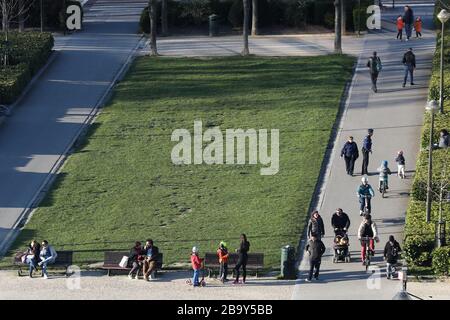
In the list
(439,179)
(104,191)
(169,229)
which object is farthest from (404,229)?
(104,191)

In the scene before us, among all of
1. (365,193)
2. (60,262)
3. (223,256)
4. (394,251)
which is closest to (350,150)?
(365,193)

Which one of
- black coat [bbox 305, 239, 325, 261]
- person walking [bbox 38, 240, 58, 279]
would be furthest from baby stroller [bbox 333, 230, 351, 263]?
person walking [bbox 38, 240, 58, 279]

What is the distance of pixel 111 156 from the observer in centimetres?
4291

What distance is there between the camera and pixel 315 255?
33.0 meters

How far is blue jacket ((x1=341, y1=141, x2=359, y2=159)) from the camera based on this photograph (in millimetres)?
40219

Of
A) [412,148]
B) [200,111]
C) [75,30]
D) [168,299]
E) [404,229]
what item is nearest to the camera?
[168,299]

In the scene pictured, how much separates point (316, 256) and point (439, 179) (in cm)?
586

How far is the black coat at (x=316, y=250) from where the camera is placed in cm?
3303

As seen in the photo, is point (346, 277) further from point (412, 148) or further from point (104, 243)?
point (412, 148)

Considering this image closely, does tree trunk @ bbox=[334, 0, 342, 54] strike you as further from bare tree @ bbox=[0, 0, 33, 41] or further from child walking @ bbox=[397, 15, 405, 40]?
bare tree @ bbox=[0, 0, 33, 41]

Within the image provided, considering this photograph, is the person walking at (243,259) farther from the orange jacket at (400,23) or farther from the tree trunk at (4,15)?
the orange jacket at (400,23)

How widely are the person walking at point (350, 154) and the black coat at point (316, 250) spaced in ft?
24.0

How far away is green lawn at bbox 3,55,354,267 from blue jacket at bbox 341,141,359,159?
1.02 meters

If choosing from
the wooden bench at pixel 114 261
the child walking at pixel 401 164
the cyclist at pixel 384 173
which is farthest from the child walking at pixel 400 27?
the wooden bench at pixel 114 261
